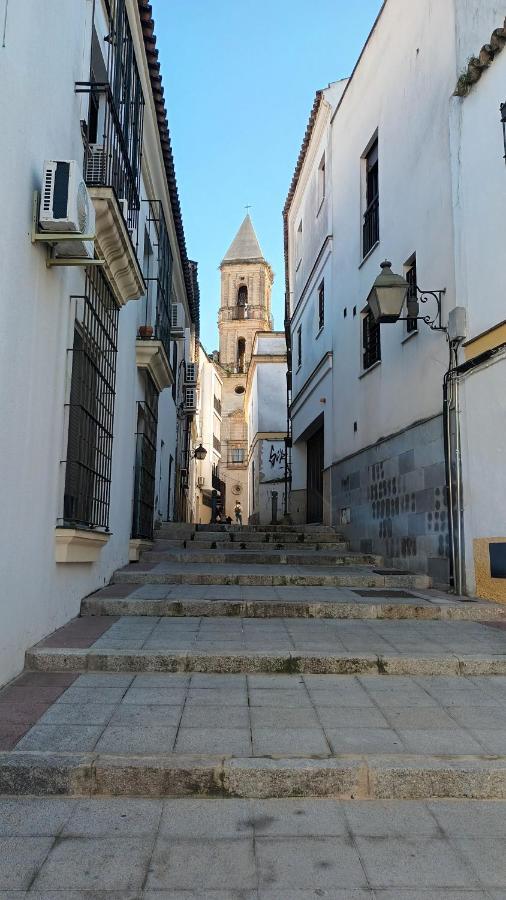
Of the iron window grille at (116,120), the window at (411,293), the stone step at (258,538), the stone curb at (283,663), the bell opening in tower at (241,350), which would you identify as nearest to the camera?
the stone curb at (283,663)

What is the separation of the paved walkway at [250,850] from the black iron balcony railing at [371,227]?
359 inches

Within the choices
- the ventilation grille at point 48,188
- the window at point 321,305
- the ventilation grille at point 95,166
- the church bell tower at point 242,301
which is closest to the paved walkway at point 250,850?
the ventilation grille at point 48,188

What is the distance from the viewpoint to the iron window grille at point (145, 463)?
8.85 meters

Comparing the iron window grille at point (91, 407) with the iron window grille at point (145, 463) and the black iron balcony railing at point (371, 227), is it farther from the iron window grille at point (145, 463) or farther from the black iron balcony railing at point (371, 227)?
the black iron balcony railing at point (371, 227)

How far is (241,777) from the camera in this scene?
3.03 meters

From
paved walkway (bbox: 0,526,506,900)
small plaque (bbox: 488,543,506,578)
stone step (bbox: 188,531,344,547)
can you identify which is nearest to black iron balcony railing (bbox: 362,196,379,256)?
stone step (bbox: 188,531,344,547)

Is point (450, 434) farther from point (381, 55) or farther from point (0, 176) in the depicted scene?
point (381, 55)

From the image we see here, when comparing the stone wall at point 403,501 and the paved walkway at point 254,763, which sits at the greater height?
the stone wall at point 403,501

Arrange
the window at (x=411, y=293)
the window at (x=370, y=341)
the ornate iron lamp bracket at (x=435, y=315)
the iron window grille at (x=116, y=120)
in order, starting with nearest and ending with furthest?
the iron window grille at (x=116, y=120) → the ornate iron lamp bracket at (x=435, y=315) → the window at (x=411, y=293) → the window at (x=370, y=341)

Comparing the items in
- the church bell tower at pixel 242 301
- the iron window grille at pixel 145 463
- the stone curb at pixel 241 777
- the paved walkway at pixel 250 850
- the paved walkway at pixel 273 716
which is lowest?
the paved walkway at pixel 250 850

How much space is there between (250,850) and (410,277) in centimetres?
772

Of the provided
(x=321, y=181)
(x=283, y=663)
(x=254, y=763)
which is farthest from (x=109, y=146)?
(x=321, y=181)

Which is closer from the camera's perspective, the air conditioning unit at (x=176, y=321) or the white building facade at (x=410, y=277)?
the white building facade at (x=410, y=277)

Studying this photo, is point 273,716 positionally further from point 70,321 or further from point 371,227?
point 371,227
